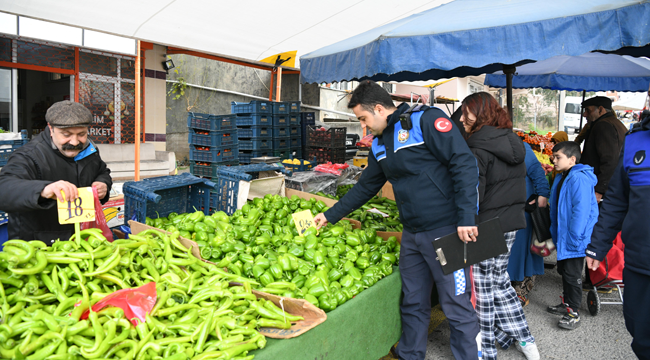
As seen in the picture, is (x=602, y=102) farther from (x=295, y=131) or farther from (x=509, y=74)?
(x=295, y=131)

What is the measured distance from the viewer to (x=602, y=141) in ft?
16.7

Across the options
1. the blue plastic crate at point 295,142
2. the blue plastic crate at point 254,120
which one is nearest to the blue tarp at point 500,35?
the blue plastic crate at point 254,120

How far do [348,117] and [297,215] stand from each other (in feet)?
58.3

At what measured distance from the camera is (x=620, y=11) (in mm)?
2789

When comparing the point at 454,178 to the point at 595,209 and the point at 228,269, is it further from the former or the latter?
the point at 595,209

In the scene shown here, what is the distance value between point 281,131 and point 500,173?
23.4 ft

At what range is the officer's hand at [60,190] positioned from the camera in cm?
230

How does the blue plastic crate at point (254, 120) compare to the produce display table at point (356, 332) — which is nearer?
the produce display table at point (356, 332)

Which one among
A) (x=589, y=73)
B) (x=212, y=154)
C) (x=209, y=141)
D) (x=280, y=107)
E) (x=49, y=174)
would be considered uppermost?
(x=589, y=73)

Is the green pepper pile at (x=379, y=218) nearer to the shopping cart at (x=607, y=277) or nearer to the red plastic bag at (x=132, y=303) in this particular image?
the shopping cart at (x=607, y=277)

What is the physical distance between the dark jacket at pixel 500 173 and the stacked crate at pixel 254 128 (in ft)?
21.9

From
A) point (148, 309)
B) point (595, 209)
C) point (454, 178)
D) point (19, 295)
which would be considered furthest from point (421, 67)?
point (19, 295)

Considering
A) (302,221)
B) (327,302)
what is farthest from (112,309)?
(302,221)

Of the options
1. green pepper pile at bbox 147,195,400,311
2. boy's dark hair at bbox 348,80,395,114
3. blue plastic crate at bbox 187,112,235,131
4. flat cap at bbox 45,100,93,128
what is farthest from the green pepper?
blue plastic crate at bbox 187,112,235,131
